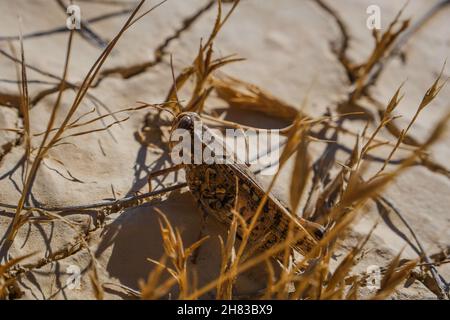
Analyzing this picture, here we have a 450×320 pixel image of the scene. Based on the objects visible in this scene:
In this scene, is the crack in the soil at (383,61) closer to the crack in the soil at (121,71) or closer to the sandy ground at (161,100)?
the sandy ground at (161,100)

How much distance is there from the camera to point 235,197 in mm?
1789

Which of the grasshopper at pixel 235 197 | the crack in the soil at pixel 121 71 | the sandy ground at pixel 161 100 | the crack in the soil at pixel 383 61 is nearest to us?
the grasshopper at pixel 235 197

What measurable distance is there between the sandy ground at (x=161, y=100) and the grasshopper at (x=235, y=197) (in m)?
0.13

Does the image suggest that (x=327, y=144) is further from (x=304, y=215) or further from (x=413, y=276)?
(x=413, y=276)

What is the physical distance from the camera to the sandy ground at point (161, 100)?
180 centimetres

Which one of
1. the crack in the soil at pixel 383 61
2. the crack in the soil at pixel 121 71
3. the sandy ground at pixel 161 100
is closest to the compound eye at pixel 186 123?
the sandy ground at pixel 161 100

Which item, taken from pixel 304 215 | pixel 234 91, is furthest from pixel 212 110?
pixel 304 215

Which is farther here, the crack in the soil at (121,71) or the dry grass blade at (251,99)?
the dry grass blade at (251,99)

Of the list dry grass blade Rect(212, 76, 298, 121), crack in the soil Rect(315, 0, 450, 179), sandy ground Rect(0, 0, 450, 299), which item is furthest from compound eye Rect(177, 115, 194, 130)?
crack in the soil Rect(315, 0, 450, 179)

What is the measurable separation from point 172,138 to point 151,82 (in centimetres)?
71

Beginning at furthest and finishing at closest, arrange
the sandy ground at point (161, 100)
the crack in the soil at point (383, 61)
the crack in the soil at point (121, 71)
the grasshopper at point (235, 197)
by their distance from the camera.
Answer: the crack in the soil at point (383, 61) → the crack in the soil at point (121, 71) → the sandy ground at point (161, 100) → the grasshopper at point (235, 197)

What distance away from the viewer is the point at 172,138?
76.8 inches

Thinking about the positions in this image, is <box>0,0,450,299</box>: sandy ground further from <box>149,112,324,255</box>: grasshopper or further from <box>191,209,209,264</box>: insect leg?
<box>149,112,324,255</box>: grasshopper

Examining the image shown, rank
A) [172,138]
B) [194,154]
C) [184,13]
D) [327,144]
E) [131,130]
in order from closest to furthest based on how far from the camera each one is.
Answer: [194,154]
[172,138]
[131,130]
[327,144]
[184,13]
